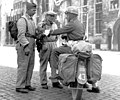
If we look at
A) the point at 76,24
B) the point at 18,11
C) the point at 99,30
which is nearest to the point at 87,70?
the point at 76,24

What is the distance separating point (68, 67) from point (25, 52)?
1.38 metres

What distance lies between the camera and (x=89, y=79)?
4867mm

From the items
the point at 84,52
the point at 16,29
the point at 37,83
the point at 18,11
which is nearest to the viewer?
the point at 84,52

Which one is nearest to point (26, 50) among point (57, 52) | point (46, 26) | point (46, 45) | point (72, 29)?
point (57, 52)

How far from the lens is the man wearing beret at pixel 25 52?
5.85 metres

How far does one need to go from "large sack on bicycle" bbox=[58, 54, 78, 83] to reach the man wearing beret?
1224mm

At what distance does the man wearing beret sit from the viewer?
5.85 metres

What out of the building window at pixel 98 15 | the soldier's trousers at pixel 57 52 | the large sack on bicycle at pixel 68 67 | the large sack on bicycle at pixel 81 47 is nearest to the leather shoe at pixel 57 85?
Result: the soldier's trousers at pixel 57 52

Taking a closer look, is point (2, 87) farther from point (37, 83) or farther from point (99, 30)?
point (99, 30)

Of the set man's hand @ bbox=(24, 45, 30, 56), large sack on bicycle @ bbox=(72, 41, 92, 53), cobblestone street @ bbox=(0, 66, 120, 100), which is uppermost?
large sack on bicycle @ bbox=(72, 41, 92, 53)

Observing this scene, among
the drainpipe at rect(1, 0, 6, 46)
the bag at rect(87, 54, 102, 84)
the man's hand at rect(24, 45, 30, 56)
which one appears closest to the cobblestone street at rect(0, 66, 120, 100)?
the bag at rect(87, 54, 102, 84)

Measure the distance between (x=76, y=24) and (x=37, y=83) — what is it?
7.63 ft

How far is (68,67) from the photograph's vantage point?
4.82 metres

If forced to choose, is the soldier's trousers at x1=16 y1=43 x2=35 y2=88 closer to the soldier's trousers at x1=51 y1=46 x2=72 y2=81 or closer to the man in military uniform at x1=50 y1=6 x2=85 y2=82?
the soldier's trousers at x1=51 y1=46 x2=72 y2=81
